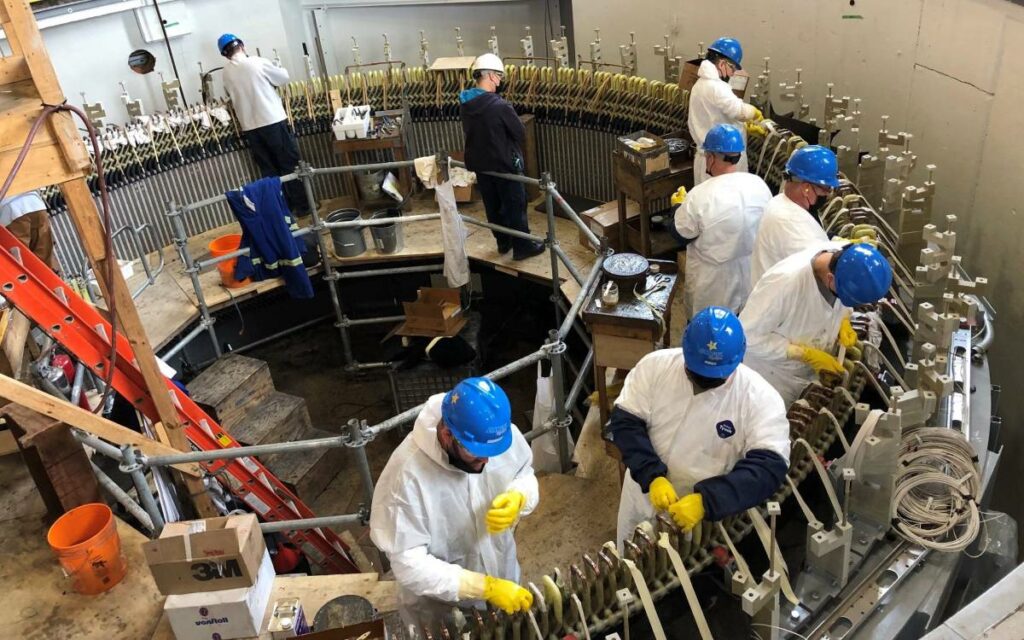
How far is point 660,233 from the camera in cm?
586

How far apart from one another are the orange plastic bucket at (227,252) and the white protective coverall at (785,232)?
4.10m

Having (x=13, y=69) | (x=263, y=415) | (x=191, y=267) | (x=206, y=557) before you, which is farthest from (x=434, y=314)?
(x=13, y=69)

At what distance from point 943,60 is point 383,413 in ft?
16.0

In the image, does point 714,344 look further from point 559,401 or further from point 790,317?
point 559,401

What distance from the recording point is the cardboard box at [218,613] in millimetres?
2795

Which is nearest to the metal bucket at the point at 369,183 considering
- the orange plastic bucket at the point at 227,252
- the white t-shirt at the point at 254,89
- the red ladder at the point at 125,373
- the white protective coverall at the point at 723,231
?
the white t-shirt at the point at 254,89

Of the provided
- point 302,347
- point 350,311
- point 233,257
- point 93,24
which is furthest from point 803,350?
point 93,24

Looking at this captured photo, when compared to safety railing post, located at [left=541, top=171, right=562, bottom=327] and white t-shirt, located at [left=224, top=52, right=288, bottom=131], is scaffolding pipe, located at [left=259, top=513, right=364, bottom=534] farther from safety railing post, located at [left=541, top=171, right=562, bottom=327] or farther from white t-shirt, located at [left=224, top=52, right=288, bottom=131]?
white t-shirt, located at [left=224, top=52, right=288, bottom=131]

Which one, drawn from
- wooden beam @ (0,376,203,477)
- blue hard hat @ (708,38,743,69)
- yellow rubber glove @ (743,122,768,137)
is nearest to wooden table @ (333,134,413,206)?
blue hard hat @ (708,38,743,69)

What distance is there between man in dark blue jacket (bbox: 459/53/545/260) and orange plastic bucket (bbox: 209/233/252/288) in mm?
2062

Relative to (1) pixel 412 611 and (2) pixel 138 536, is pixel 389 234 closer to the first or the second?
(2) pixel 138 536

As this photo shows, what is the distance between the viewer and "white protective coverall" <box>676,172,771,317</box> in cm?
425

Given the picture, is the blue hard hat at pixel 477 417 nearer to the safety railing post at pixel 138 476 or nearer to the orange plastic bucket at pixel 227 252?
the safety railing post at pixel 138 476

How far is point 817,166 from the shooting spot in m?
3.75
